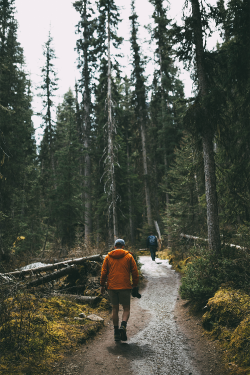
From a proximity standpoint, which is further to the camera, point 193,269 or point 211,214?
point 211,214

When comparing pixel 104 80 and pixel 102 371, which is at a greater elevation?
pixel 104 80

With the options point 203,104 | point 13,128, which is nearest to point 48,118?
point 13,128

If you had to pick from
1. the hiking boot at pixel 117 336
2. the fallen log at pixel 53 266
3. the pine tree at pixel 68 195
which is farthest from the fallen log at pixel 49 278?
the pine tree at pixel 68 195

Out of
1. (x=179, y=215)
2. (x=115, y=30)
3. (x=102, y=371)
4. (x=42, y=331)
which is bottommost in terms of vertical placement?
(x=102, y=371)

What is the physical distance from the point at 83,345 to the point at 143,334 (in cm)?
164

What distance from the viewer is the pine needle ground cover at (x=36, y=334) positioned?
3924 millimetres

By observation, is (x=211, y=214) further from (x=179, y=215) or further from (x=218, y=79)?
(x=179, y=215)

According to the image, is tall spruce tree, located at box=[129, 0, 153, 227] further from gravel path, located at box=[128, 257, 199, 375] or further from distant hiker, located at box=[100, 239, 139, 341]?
distant hiker, located at box=[100, 239, 139, 341]

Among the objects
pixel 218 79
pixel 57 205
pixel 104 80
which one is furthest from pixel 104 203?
pixel 218 79

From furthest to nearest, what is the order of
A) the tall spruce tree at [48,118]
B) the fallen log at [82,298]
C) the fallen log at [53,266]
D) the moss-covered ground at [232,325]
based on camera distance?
the tall spruce tree at [48,118]
the fallen log at [53,266]
the fallen log at [82,298]
the moss-covered ground at [232,325]

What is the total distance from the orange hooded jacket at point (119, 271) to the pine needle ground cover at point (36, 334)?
1270 mm

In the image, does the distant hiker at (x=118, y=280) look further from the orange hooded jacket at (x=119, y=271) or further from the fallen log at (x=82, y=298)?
the fallen log at (x=82, y=298)

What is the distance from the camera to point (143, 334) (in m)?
6.12

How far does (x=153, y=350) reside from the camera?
5.12m
